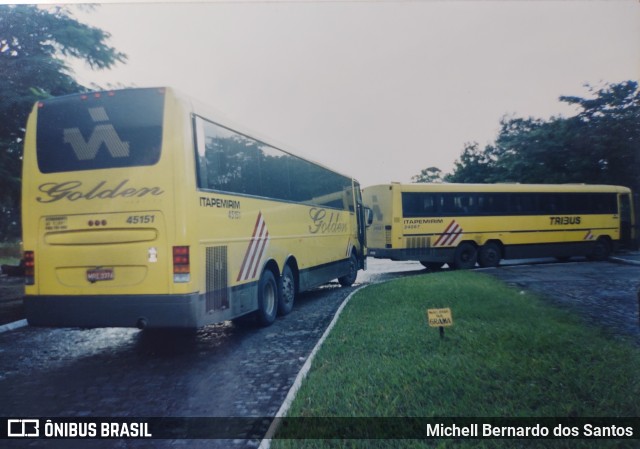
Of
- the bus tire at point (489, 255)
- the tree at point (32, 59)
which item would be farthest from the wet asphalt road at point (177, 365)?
the bus tire at point (489, 255)

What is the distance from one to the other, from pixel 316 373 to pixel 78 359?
129 inches

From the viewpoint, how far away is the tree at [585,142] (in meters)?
3.65

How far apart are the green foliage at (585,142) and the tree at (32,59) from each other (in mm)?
3966

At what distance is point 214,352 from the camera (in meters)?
6.05

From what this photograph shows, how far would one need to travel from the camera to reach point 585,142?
4355mm

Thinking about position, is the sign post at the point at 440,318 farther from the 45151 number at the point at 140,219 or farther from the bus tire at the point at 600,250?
the 45151 number at the point at 140,219

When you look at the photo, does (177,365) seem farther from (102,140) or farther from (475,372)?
(475,372)

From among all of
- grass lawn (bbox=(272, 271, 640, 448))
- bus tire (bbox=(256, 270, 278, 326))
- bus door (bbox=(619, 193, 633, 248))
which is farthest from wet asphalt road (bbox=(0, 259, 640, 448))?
grass lawn (bbox=(272, 271, 640, 448))

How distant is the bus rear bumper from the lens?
5020 mm

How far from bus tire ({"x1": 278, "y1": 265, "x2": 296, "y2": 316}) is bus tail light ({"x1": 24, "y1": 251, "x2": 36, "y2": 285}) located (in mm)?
3828

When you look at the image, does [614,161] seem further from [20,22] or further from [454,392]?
[20,22]

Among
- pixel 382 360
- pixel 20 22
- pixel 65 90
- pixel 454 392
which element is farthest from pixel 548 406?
pixel 65 90

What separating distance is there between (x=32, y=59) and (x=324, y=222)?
634 centimetres

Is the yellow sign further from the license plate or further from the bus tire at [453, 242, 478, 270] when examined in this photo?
the bus tire at [453, 242, 478, 270]
